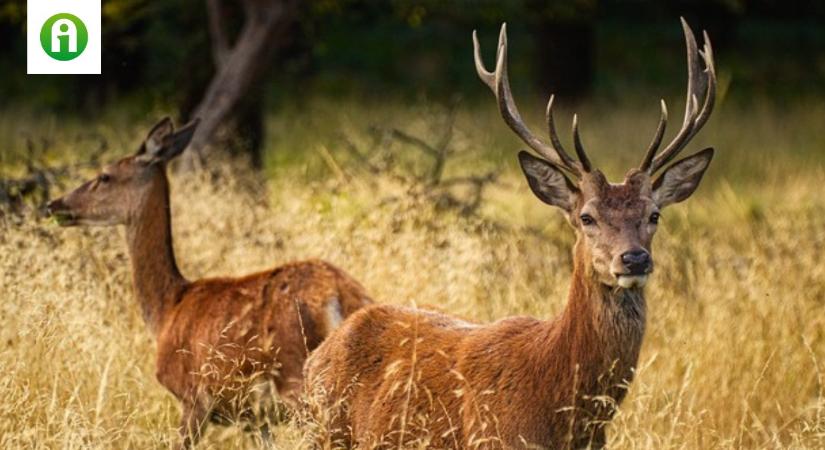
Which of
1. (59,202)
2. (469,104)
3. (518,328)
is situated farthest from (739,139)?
(518,328)

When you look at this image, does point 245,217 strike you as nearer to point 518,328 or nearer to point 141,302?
point 141,302

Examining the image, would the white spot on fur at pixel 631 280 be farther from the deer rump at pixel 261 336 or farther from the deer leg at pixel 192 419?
the deer leg at pixel 192 419

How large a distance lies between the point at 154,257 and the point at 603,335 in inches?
112

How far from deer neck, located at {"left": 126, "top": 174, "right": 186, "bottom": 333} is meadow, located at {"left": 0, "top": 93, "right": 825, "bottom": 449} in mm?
181

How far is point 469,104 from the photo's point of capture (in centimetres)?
2142

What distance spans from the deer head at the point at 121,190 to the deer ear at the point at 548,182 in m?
2.51

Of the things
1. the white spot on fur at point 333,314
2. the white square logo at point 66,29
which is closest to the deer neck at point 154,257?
the white spot on fur at point 333,314

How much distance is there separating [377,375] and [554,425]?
728mm

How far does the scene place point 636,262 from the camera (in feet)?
16.1

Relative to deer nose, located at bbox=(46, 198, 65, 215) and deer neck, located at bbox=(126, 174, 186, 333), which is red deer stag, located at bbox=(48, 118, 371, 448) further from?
deer nose, located at bbox=(46, 198, 65, 215)

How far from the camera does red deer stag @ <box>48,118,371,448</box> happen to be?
20.6ft

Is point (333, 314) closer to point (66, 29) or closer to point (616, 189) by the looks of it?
point (616, 189)

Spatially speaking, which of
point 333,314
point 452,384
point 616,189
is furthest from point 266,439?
point 616,189

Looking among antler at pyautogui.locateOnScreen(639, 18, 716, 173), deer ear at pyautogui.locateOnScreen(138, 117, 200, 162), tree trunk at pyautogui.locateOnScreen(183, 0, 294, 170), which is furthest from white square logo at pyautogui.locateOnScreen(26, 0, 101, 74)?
antler at pyautogui.locateOnScreen(639, 18, 716, 173)
